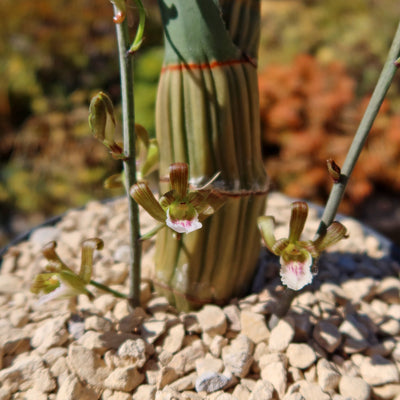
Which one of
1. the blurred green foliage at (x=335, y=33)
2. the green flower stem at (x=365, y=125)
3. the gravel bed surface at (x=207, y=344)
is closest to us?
the green flower stem at (x=365, y=125)

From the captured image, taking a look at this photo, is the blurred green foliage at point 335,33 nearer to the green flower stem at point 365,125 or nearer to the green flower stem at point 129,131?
the green flower stem at point 365,125

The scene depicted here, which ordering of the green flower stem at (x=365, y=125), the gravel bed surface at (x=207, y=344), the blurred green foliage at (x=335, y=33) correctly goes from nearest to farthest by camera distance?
1. the green flower stem at (x=365, y=125)
2. the gravel bed surface at (x=207, y=344)
3. the blurred green foliage at (x=335, y=33)

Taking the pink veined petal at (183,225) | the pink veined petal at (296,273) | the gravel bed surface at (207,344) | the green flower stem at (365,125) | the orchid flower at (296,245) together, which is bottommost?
the gravel bed surface at (207,344)

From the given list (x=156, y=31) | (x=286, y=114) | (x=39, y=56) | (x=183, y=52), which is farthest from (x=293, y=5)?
(x=183, y=52)

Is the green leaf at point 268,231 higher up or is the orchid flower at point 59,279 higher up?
the green leaf at point 268,231

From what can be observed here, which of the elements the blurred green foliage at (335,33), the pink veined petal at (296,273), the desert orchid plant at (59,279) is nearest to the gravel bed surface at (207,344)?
the desert orchid plant at (59,279)

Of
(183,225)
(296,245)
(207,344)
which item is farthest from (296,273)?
(207,344)

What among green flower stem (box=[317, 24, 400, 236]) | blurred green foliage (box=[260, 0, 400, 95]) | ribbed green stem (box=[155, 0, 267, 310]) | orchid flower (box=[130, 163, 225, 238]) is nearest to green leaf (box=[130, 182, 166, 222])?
orchid flower (box=[130, 163, 225, 238])

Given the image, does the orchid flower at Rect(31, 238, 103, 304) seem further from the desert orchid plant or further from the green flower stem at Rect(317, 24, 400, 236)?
the green flower stem at Rect(317, 24, 400, 236)
